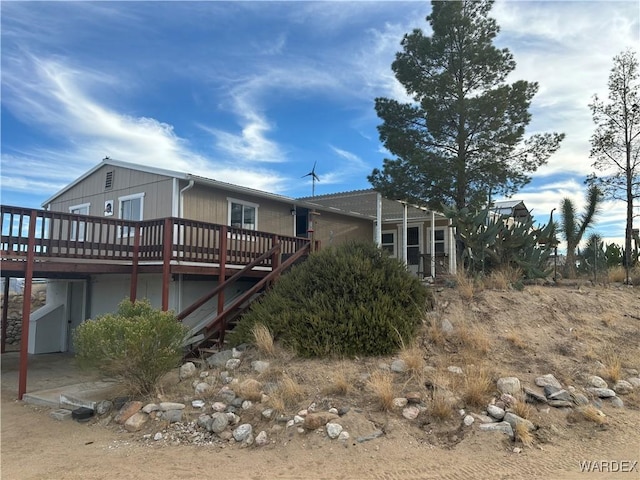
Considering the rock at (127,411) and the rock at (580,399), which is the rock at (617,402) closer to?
the rock at (580,399)

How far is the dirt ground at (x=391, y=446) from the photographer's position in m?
4.70

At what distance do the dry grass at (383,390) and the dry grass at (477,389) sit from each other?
3.18 ft

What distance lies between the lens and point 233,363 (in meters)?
7.72

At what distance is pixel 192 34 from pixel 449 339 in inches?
330

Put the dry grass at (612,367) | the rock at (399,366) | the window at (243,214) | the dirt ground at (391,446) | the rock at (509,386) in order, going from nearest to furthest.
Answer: the dirt ground at (391,446)
the rock at (509,386)
the dry grass at (612,367)
the rock at (399,366)
the window at (243,214)

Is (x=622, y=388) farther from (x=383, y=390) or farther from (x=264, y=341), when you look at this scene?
(x=264, y=341)

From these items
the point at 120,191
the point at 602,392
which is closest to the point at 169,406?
the point at 602,392

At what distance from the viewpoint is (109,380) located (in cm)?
723

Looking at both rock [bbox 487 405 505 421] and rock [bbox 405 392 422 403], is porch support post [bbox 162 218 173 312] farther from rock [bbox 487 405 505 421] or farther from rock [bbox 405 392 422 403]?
rock [bbox 487 405 505 421]

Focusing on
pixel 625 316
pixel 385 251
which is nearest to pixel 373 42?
pixel 385 251

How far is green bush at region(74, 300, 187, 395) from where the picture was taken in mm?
6574

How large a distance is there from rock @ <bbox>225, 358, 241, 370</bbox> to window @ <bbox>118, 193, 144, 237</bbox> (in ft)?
23.5

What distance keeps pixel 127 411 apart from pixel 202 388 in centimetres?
105

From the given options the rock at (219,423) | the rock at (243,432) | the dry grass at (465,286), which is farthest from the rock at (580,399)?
the rock at (219,423)
